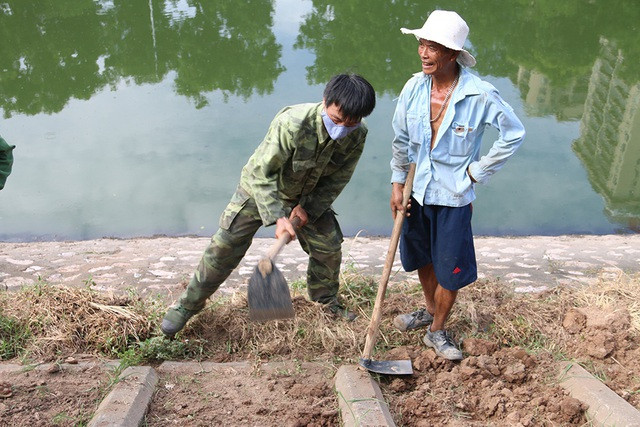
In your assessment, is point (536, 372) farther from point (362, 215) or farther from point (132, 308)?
point (362, 215)

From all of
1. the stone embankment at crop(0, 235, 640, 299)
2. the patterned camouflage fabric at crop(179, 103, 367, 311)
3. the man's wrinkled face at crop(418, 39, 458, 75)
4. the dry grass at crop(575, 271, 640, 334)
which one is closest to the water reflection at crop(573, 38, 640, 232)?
the stone embankment at crop(0, 235, 640, 299)

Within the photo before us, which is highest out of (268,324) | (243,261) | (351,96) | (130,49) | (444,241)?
(351,96)

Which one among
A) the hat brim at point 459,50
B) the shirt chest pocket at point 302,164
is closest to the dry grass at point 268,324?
the shirt chest pocket at point 302,164

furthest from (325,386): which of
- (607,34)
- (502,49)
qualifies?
(607,34)

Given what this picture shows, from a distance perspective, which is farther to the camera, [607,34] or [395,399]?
[607,34]

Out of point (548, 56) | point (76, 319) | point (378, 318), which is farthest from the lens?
point (548, 56)

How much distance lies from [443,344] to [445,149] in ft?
3.51

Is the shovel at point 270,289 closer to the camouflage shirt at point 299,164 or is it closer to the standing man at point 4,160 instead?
the camouflage shirt at point 299,164

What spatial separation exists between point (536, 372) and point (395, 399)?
769mm

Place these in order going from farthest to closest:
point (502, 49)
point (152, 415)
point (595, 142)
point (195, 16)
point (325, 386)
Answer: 1. point (195, 16)
2. point (502, 49)
3. point (595, 142)
4. point (325, 386)
5. point (152, 415)

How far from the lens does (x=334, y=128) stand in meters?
3.59

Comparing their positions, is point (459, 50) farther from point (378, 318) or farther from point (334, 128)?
point (378, 318)

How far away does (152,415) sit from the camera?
334cm

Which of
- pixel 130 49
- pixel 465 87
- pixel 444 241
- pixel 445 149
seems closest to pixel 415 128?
pixel 445 149
